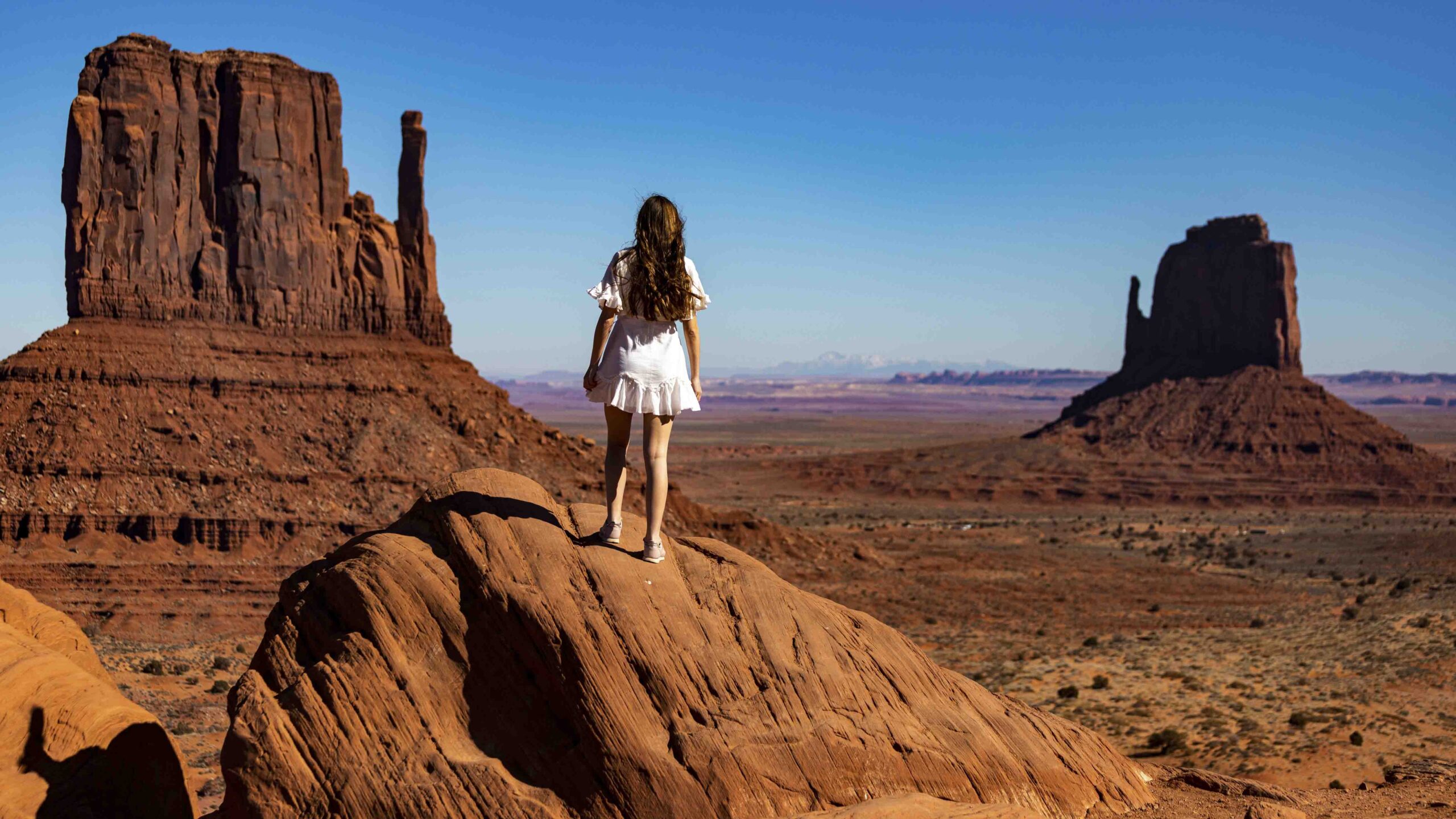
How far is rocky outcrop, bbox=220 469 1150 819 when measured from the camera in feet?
→ 21.0

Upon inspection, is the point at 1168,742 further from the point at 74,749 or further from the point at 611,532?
the point at 74,749

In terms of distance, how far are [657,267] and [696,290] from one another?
35 cm

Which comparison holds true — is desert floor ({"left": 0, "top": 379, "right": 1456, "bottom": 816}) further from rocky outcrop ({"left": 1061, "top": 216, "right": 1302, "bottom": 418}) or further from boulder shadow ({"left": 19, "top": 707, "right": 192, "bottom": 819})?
rocky outcrop ({"left": 1061, "top": 216, "right": 1302, "bottom": 418})

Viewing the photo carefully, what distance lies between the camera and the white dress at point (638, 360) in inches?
289

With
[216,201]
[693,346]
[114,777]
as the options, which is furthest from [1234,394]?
[114,777]

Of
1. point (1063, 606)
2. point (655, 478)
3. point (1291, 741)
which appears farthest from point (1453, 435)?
point (655, 478)

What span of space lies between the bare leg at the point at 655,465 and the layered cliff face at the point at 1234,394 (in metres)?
76.5

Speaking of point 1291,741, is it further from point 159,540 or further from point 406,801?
point 159,540

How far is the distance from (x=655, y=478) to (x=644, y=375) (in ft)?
2.45

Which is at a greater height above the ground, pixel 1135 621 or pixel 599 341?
pixel 599 341

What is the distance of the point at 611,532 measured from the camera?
7711mm

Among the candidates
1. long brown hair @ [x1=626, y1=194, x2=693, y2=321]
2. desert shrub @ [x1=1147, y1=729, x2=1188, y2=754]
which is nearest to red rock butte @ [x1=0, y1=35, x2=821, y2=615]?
desert shrub @ [x1=1147, y1=729, x2=1188, y2=754]

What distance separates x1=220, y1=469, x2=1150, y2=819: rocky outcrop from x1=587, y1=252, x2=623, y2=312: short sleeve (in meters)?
1.62

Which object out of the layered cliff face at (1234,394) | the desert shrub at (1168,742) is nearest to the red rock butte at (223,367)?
the desert shrub at (1168,742)
